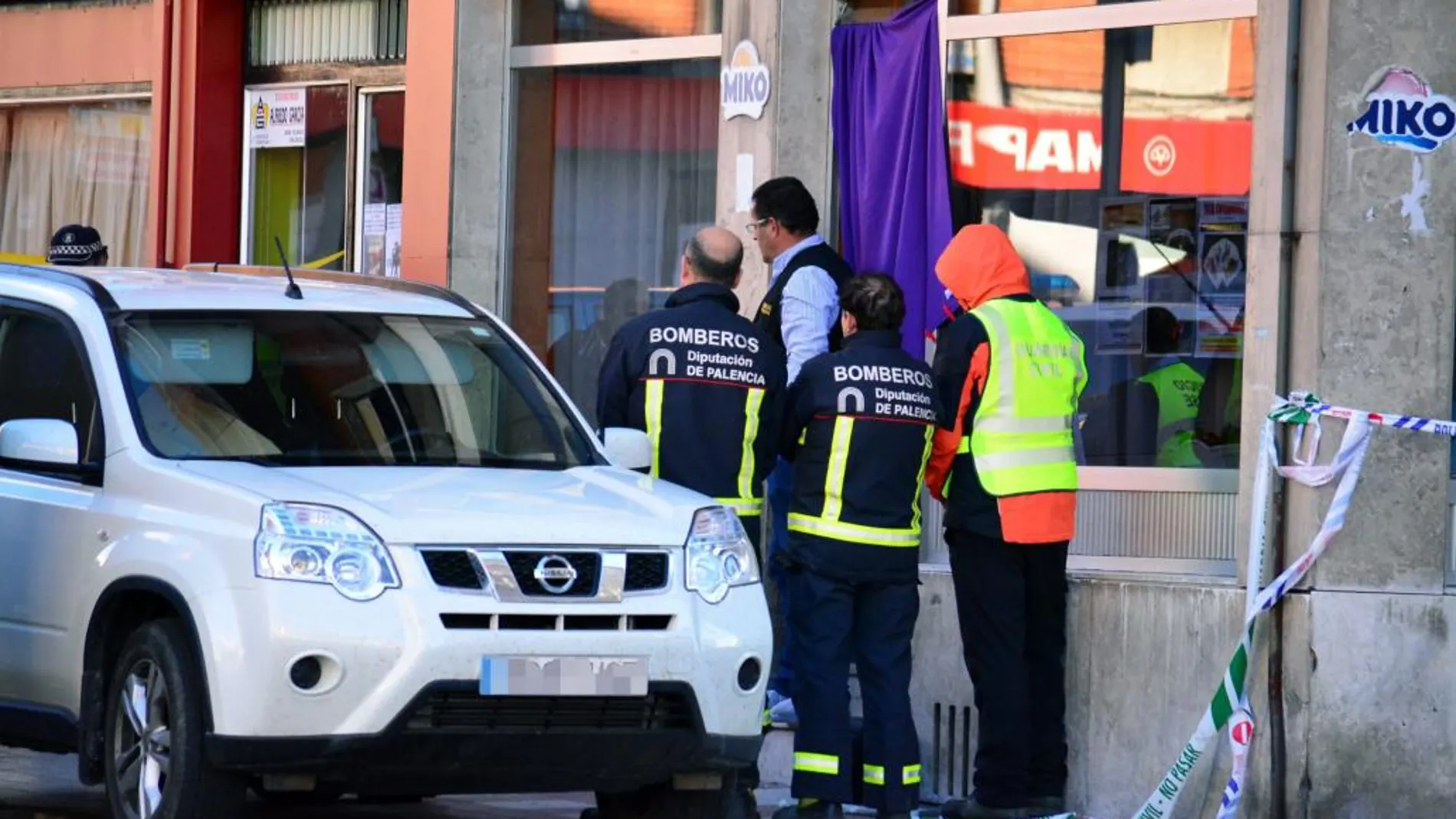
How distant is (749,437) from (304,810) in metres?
2.12

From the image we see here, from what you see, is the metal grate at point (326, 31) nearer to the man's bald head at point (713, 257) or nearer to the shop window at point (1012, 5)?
the shop window at point (1012, 5)

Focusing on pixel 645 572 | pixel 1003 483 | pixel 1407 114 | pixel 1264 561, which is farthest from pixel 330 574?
pixel 1407 114

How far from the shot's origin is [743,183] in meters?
12.4

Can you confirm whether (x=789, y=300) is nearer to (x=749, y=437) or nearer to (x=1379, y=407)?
(x=749, y=437)

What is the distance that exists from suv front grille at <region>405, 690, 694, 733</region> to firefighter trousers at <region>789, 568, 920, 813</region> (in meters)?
1.87

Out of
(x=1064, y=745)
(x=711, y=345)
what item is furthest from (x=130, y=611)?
(x=1064, y=745)

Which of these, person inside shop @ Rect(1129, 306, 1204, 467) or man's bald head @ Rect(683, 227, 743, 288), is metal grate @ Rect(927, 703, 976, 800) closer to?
person inside shop @ Rect(1129, 306, 1204, 467)

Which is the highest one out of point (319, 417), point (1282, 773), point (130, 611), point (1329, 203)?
point (1329, 203)

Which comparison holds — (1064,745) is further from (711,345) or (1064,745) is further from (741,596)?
(741,596)

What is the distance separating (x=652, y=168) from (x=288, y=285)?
4.65 m

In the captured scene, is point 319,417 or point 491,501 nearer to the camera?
point 491,501

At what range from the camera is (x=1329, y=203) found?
9.85 m

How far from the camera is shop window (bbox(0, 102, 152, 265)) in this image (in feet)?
53.1

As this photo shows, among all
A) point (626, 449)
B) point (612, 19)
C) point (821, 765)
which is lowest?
point (821, 765)
